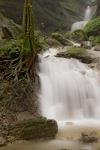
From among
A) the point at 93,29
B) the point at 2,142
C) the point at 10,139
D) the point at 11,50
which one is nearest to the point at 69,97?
the point at 11,50

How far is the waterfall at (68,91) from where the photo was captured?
12.4m

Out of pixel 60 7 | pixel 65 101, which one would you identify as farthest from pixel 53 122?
pixel 60 7

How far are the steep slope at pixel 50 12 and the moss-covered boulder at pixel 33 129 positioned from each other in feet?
53.0

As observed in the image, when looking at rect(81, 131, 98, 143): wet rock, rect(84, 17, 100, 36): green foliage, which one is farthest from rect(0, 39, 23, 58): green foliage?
rect(84, 17, 100, 36): green foliage

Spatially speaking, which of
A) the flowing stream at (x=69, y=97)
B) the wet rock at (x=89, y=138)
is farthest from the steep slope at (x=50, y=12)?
the wet rock at (x=89, y=138)

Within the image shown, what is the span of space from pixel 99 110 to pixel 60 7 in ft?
69.8

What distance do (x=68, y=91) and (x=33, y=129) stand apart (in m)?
3.35

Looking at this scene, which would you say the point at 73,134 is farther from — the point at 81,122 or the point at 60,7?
the point at 60,7

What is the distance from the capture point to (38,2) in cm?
2980

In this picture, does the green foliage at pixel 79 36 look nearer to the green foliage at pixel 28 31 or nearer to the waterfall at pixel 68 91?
the waterfall at pixel 68 91

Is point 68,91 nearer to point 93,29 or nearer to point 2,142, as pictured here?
point 2,142

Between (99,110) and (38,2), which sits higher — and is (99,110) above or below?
below

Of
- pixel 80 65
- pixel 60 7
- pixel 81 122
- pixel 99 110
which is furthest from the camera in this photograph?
pixel 60 7

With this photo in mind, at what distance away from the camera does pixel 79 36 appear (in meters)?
23.1
